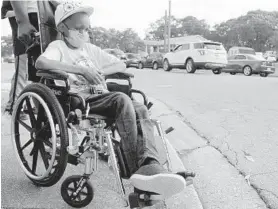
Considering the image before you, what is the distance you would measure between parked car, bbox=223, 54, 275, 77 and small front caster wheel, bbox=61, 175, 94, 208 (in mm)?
16613

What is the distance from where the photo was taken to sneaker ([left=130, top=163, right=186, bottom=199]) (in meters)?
2.00

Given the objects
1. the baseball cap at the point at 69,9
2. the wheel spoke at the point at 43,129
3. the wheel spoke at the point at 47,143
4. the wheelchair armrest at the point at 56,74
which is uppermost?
the baseball cap at the point at 69,9

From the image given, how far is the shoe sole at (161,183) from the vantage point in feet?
6.55

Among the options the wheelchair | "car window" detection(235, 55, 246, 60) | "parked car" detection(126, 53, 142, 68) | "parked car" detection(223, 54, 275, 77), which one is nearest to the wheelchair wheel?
the wheelchair

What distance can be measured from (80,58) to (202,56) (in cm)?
1460

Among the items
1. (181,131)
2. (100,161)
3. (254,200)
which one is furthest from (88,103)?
(181,131)

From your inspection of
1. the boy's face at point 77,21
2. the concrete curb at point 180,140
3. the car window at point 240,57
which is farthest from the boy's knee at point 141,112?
the car window at point 240,57

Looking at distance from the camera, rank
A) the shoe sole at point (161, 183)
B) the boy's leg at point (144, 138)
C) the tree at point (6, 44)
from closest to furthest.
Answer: the shoe sole at point (161, 183) → the boy's leg at point (144, 138) → the tree at point (6, 44)

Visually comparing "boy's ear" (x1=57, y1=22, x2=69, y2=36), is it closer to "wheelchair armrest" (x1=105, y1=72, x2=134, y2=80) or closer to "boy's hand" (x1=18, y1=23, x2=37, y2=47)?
"wheelchair armrest" (x1=105, y1=72, x2=134, y2=80)

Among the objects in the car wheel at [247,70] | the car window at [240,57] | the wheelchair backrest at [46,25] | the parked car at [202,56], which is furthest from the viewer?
the car window at [240,57]

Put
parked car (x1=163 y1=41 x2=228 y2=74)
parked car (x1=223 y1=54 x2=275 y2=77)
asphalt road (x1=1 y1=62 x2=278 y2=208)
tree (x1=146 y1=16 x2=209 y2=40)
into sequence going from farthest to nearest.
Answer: tree (x1=146 y1=16 x2=209 y2=40), parked car (x1=223 y1=54 x2=275 y2=77), parked car (x1=163 y1=41 x2=228 y2=74), asphalt road (x1=1 y1=62 x2=278 y2=208)

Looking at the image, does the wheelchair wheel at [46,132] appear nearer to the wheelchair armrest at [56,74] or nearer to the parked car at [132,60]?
the wheelchair armrest at [56,74]

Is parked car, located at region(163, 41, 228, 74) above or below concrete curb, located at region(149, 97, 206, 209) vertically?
above

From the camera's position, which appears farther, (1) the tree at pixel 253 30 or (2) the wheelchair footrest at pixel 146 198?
(1) the tree at pixel 253 30
